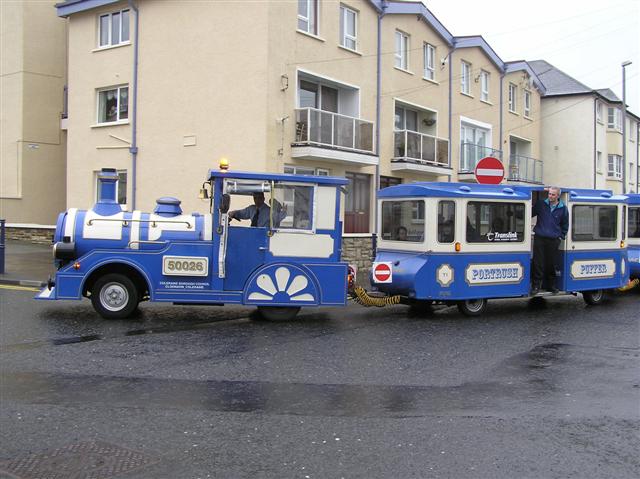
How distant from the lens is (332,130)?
62.6 ft

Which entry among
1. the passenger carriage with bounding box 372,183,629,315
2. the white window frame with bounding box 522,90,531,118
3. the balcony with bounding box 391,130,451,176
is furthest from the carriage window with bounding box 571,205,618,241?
the white window frame with bounding box 522,90,531,118

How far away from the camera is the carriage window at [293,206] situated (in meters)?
9.50

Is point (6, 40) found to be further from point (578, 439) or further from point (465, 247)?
point (578, 439)

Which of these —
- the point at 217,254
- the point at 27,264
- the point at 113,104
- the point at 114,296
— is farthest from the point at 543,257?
the point at 113,104

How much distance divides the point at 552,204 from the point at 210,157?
10.9 metres

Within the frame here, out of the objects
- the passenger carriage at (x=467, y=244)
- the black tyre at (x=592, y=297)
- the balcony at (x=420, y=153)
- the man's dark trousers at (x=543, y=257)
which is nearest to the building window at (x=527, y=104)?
the balcony at (x=420, y=153)

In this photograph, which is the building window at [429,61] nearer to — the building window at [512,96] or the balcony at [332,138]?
the balcony at [332,138]

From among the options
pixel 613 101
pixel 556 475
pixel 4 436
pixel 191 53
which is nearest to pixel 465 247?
pixel 556 475

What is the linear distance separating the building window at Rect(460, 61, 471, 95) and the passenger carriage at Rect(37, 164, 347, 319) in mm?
19594

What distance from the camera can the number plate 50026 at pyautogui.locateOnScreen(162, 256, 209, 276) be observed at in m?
9.38

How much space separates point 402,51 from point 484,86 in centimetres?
781

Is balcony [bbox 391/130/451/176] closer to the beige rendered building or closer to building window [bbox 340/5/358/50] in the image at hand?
building window [bbox 340/5/358/50]

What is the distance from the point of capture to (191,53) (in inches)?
757

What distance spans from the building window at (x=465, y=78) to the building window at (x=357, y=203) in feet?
28.6
